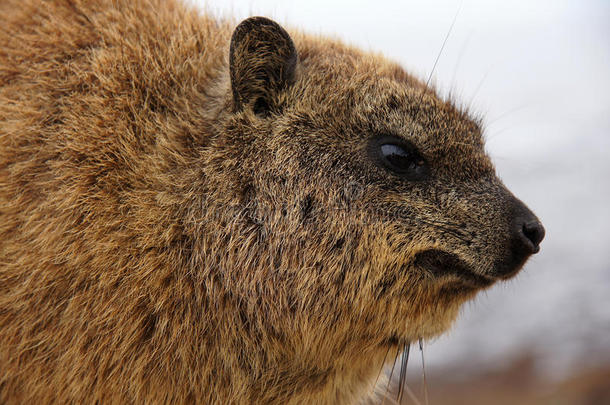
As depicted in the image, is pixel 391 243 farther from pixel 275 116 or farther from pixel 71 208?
pixel 71 208

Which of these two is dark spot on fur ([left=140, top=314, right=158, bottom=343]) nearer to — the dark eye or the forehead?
the forehead

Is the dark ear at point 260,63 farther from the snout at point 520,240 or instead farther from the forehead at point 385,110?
the snout at point 520,240

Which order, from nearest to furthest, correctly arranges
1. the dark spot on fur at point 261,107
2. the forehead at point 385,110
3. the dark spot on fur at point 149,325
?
the dark spot on fur at point 149,325 → the forehead at point 385,110 → the dark spot on fur at point 261,107

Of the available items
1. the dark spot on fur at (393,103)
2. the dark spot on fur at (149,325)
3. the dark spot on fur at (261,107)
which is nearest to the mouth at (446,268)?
the dark spot on fur at (393,103)

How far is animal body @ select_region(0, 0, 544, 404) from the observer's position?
3.95m

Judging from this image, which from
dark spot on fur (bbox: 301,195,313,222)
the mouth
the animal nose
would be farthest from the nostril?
dark spot on fur (bbox: 301,195,313,222)

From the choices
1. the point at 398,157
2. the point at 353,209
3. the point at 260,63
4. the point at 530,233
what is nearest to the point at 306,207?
the point at 353,209

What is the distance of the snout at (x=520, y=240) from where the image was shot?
3936 mm

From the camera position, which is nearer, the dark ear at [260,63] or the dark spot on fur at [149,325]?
the dark spot on fur at [149,325]

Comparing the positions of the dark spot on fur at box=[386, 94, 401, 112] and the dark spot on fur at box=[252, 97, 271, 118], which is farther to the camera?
the dark spot on fur at box=[252, 97, 271, 118]

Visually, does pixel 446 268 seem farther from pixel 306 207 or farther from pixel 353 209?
pixel 306 207

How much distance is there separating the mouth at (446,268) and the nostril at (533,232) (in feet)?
1.23

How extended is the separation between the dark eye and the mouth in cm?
57

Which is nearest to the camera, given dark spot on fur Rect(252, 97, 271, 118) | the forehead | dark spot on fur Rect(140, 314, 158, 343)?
dark spot on fur Rect(140, 314, 158, 343)
